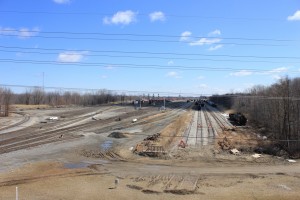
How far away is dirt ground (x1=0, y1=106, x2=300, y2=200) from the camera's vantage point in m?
28.1

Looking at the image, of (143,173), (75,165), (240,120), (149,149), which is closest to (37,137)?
(149,149)

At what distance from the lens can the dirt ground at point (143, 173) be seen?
1105 inches

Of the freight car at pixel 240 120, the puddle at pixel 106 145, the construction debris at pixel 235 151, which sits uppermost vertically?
the freight car at pixel 240 120

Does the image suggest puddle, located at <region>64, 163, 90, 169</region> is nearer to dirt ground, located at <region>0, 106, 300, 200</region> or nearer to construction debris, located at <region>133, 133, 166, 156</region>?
dirt ground, located at <region>0, 106, 300, 200</region>

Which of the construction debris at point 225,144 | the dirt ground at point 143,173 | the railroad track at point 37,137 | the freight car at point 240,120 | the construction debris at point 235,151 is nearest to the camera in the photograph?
the dirt ground at point 143,173

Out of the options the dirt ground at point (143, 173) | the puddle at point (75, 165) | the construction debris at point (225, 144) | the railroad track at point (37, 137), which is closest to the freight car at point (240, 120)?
the railroad track at point (37, 137)

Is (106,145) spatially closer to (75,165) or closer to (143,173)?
(75,165)

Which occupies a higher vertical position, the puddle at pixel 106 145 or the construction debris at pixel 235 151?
the construction debris at pixel 235 151

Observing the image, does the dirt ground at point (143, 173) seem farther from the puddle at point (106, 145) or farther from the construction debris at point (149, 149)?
the construction debris at point (149, 149)

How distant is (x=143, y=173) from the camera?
34531mm

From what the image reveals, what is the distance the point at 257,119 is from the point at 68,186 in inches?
2316

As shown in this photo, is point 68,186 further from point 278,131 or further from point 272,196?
point 278,131

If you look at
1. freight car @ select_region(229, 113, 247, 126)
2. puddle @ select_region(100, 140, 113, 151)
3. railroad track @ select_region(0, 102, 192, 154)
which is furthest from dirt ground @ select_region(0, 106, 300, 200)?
freight car @ select_region(229, 113, 247, 126)

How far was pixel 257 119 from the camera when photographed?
3238 inches
